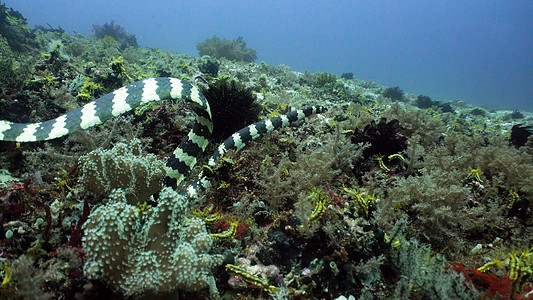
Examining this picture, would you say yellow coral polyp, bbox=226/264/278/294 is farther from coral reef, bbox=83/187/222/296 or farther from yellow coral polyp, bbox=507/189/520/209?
yellow coral polyp, bbox=507/189/520/209

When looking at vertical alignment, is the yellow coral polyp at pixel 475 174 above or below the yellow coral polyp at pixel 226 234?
above

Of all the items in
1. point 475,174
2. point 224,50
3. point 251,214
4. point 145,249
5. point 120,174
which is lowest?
point 145,249

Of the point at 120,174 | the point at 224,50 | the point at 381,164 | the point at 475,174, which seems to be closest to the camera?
the point at 120,174

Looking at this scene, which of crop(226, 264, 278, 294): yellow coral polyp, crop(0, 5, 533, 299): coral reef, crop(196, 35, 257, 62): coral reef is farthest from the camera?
crop(196, 35, 257, 62): coral reef

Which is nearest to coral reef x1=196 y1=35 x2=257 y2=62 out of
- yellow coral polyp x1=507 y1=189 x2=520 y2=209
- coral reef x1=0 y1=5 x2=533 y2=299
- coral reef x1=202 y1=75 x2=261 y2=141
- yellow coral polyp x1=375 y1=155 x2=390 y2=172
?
coral reef x1=0 y1=5 x2=533 y2=299

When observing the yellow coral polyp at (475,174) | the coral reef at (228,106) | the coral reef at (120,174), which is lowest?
the coral reef at (120,174)

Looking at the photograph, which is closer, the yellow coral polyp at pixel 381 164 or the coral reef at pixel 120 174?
the coral reef at pixel 120 174

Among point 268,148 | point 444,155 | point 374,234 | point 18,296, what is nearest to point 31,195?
point 18,296

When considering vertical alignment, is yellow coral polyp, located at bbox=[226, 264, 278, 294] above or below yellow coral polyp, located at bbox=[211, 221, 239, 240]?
below

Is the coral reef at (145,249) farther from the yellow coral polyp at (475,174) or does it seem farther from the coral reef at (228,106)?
the yellow coral polyp at (475,174)

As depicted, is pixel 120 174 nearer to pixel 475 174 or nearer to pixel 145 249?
pixel 145 249

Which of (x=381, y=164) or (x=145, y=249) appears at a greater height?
(x=381, y=164)

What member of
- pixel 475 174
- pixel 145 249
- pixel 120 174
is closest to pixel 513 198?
pixel 475 174

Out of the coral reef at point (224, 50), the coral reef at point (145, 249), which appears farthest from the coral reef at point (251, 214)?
the coral reef at point (224, 50)
